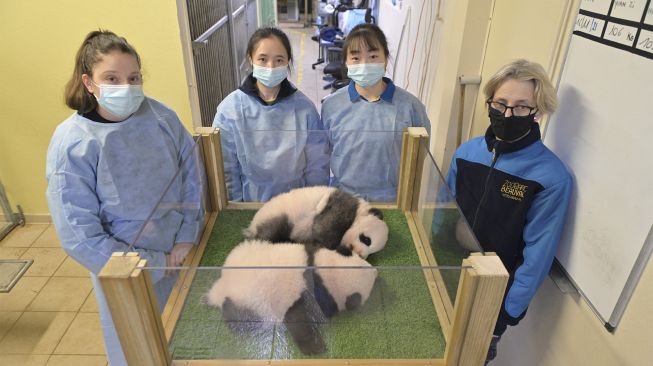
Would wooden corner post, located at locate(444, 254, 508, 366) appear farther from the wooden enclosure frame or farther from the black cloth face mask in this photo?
the black cloth face mask

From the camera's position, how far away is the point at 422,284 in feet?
2.99

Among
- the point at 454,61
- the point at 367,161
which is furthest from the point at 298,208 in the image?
the point at 454,61

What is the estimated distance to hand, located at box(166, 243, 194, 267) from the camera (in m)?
1.11

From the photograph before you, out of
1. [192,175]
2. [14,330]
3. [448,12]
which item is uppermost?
[448,12]

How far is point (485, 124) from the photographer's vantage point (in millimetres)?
Result: 2100

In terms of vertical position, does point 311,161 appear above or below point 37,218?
above

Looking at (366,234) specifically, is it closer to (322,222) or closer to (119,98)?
(322,222)

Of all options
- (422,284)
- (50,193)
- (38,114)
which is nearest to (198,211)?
(50,193)

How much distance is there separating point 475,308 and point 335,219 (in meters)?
0.53

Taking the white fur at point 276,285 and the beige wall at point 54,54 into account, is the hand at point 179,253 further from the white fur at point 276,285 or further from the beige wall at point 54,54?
the beige wall at point 54,54

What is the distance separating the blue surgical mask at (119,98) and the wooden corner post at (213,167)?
0.22 m

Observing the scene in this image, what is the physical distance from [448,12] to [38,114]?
2511mm

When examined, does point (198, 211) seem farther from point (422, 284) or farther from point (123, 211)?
point (422, 284)

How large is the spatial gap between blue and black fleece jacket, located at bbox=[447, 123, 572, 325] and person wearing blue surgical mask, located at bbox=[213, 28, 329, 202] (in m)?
0.55
